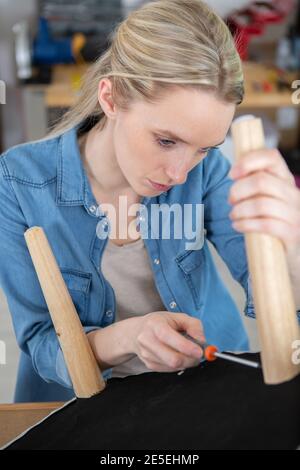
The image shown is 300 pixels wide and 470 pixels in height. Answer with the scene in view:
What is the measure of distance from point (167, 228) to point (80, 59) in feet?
2.81

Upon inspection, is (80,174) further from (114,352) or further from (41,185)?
(114,352)

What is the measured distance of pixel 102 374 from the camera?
49cm

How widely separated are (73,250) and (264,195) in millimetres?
200

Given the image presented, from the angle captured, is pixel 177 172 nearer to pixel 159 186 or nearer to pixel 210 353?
pixel 159 186

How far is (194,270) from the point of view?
1.82 feet

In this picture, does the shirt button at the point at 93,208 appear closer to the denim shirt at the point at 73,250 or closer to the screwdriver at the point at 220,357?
the denim shirt at the point at 73,250

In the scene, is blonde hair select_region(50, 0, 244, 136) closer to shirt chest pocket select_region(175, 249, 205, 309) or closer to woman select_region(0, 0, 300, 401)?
woman select_region(0, 0, 300, 401)

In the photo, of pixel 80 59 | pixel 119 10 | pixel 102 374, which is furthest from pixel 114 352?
pixel 119 10

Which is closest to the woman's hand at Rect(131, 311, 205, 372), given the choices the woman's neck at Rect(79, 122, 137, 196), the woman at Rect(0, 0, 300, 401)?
the woman at Rect(0, 0, 300, 401)

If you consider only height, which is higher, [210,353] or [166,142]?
[166,142]

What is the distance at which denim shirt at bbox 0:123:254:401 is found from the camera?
50cm

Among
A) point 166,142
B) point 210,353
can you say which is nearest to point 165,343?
point 210,353

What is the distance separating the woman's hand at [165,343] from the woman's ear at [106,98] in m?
0.15
